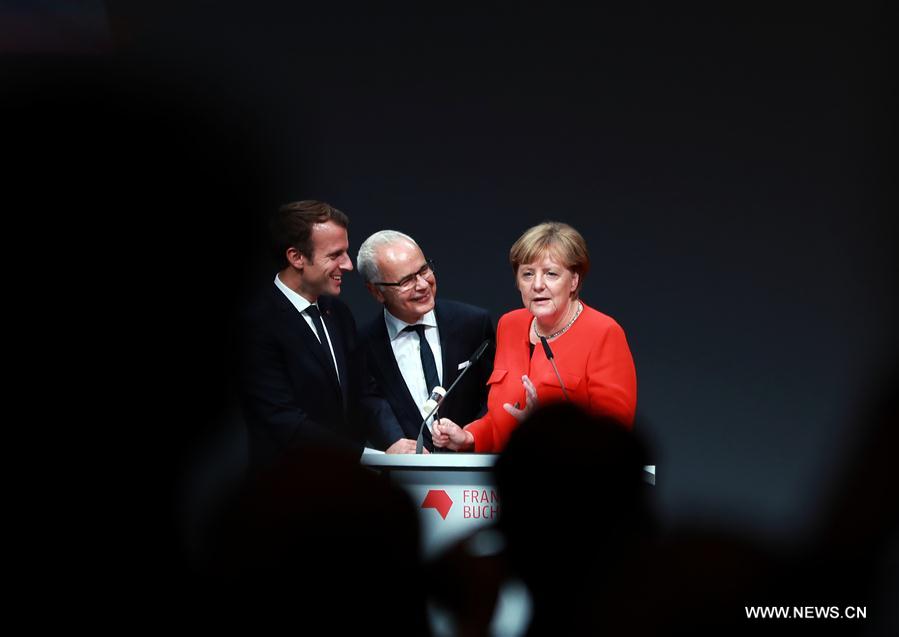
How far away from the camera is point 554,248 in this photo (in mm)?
3199

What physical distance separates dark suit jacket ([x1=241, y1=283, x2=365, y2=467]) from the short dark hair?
17 centimetres

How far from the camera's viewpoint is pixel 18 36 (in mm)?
3664

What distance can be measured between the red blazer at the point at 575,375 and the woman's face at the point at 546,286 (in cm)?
10

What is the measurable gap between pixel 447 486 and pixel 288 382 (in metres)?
0.95

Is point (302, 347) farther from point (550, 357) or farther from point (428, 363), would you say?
point (550, 357)

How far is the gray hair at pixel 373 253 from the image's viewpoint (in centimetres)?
346

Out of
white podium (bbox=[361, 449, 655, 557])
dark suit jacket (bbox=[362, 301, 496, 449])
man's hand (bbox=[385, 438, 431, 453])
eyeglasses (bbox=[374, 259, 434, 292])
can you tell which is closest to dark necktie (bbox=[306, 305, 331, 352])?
dark suit jacket (bbox=[362, 301, 496, 449])

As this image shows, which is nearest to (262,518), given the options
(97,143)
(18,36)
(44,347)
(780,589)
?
(780,589)

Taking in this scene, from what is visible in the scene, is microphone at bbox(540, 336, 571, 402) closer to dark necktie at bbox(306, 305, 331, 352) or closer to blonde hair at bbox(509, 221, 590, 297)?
blonde hair at bbox(509, 221, 590, 297)

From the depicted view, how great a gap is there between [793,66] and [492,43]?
134 cm

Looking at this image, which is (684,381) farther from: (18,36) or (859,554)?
(859,554)

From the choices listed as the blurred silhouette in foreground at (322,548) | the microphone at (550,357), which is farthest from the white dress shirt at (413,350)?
the blurred silhouette in foreground at (322,548)

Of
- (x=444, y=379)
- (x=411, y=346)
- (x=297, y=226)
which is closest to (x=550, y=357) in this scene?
(x=444, y=379)

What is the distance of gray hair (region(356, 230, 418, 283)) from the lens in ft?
11.3
